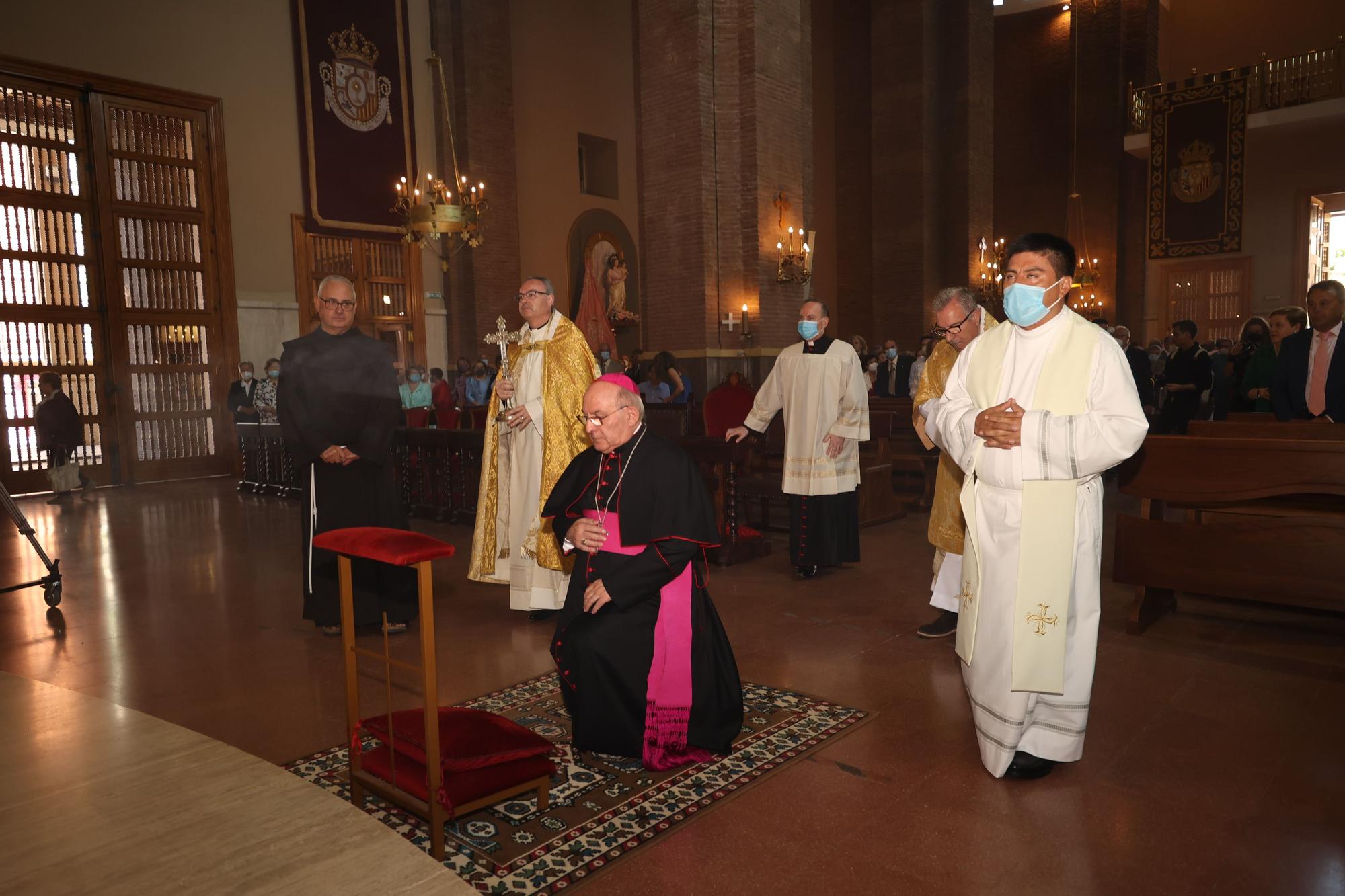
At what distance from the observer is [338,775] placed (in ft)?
10.6

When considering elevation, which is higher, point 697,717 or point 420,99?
point 420,99

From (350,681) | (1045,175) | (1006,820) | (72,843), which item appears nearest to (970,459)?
(1006,820)

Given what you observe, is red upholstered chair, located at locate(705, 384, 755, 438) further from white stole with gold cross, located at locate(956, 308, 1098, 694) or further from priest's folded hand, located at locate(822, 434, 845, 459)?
white stole with gold cross, located at locate(956, 308, 1098, 694)

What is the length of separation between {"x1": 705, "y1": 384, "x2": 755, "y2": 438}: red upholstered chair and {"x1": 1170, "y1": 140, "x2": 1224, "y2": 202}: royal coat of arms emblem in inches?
490

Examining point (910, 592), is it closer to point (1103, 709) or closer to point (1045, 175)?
point (1103, 709)

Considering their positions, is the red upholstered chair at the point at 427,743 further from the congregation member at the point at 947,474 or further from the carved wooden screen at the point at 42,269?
the carved wooden screen at the point at 42,269

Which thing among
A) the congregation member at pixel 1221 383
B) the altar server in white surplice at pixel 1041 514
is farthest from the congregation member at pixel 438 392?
the altar server in white surplice at pixel 1041 514

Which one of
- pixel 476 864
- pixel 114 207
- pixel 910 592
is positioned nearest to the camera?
pixel 476 864

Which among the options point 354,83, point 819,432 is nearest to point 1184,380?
point 819,432

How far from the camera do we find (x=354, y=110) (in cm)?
1445

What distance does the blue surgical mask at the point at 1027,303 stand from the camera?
10.4 feet

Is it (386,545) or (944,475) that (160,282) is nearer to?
(944,475)

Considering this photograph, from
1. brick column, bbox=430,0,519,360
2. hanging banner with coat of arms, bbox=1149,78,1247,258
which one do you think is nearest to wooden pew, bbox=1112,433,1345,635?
brick column, bbox=430,0,519,360

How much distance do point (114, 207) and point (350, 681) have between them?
12292 mm
